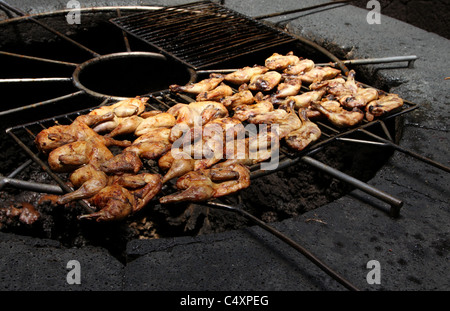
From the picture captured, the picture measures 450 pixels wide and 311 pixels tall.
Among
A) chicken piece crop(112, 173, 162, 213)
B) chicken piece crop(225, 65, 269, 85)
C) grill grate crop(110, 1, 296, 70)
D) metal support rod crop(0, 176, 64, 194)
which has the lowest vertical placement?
chicken piece crop(112, 173, 162, 213)

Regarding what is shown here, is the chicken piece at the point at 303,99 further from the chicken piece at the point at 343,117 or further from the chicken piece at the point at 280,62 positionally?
the chicken piece at the point at 280,62

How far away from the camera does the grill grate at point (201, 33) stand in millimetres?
4203

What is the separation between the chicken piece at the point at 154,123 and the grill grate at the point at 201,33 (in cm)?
94

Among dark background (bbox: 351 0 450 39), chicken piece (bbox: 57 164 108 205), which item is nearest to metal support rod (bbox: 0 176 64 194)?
chicken piece (bbox: 57 164 108 205)

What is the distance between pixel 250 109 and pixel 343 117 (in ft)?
2.38

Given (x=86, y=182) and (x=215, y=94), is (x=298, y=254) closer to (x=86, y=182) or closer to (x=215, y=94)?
(x=86, y=182)

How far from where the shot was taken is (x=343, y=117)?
3072 millimetres

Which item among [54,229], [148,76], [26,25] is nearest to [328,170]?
[54,229]

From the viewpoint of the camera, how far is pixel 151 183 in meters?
2.41

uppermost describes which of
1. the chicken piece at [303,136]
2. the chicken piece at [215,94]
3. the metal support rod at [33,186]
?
the chicken piece at [215,94]

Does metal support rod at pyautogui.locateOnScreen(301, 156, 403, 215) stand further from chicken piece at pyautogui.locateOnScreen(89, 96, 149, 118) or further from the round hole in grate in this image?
the round hole in grate

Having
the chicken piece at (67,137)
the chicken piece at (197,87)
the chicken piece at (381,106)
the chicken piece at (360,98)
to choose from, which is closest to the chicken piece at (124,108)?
the chicken piece at (67,137)

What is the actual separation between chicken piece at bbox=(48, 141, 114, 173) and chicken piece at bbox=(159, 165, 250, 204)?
0.59 meters

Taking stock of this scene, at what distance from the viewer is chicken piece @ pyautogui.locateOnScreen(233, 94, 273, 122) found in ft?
10.5
